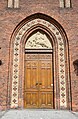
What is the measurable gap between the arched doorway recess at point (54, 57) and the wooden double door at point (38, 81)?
0.33 m

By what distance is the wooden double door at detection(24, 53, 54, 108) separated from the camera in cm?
940

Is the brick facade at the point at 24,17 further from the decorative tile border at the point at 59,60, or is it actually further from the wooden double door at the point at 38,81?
the wooden double door at the point at 38,81

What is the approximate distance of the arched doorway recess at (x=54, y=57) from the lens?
358 inches

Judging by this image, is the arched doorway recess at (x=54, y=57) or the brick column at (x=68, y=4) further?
the brick column at (x=68, y=4)

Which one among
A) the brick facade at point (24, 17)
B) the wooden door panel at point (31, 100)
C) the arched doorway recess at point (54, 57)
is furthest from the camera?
the wooden door panel at point (31, 100)

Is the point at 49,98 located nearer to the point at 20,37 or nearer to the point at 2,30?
the point at 20,37

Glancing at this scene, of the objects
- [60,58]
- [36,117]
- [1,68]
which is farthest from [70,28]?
[36,117]

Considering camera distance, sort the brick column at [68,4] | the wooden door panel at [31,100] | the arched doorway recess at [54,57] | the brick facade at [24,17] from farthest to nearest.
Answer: the brick column at [68,4], the wooden door panel at [31,100], the arched doorway recess at [54,57], the brick facade at [24,17]

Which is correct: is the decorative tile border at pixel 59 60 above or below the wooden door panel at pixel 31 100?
above

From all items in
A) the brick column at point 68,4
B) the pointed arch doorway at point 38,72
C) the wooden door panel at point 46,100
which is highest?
the brick column at point 68,4

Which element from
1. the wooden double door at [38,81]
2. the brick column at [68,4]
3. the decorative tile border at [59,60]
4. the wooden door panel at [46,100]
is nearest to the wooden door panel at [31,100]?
the wooden double door at [38,81]

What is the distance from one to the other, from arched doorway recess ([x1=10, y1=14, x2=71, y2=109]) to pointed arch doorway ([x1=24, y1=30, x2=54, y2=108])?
29 cm

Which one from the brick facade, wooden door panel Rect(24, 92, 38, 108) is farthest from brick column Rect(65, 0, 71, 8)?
wooden door panel Rect(24, 92, 38, 108)

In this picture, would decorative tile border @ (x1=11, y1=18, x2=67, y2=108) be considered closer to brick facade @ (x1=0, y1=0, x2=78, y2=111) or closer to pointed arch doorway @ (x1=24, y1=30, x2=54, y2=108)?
brick facade @ (x1=0, y1=0, x2=78, y2=111)
